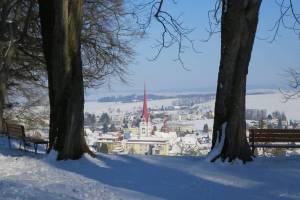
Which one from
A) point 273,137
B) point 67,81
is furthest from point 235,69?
point 67,81

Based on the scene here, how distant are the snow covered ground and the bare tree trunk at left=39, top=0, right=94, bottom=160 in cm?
48

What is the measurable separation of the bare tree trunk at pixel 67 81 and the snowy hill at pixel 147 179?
501 millimetres

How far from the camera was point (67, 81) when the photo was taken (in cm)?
1411

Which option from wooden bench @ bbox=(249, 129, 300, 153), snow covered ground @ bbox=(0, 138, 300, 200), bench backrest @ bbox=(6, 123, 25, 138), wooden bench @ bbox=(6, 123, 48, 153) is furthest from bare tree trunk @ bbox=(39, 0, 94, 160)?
wooden bench @ bbox=(249, 129, 300, 153)

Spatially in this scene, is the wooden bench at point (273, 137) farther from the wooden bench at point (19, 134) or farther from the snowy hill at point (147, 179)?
the wooden bench at point (19, 134)

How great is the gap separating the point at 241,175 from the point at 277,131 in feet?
18.0

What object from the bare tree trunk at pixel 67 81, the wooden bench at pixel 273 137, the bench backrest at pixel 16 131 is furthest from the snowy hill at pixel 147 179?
the bench backrest at pixel 16 131

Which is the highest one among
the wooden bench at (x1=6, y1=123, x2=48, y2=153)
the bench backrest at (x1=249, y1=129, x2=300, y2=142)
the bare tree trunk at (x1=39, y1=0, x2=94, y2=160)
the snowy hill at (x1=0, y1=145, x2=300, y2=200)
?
the bare tree trunk at (x1=39, y1=0, x2=94, y2=160)

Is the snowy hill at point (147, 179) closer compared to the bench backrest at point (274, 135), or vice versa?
the snowy hill at point (147, 179)

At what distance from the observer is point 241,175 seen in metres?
11.4

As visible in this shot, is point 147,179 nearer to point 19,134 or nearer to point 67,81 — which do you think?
point 67,81

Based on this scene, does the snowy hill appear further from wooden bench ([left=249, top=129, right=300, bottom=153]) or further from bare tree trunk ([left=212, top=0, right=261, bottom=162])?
wooden bench ([left=249, top=129, right=300, bottom=153])

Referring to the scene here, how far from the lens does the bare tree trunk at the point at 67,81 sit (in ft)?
45.8

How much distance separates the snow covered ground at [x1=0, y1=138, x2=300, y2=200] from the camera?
9.23m
